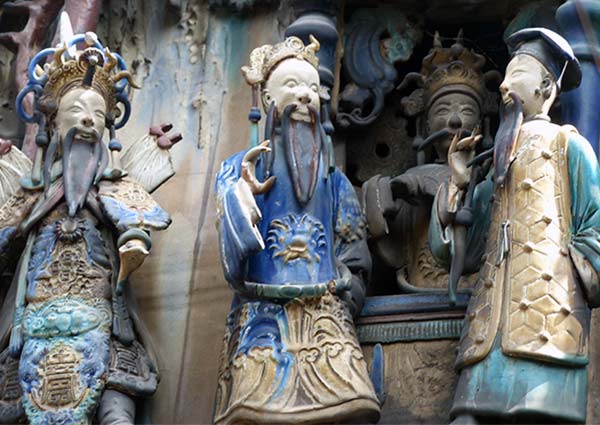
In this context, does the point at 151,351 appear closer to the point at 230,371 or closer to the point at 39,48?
the point at 230,371

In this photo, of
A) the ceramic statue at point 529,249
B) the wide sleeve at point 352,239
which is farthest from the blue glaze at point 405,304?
the ceramic statue at point 529,249

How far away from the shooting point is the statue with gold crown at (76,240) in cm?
862

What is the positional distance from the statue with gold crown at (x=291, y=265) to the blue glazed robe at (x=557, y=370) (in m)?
0.41

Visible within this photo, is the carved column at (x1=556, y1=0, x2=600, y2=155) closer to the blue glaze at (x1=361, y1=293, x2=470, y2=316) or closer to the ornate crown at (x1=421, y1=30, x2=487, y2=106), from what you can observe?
the ornate crown at (x1=421, y1=30, x2=487, y2=106)

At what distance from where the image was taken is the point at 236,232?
855cm

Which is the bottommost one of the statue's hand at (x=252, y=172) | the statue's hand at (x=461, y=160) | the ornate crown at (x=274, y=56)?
the statue's hand at (x=252, y=172)

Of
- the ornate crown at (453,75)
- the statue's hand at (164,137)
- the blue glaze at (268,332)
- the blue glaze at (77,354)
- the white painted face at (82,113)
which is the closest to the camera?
the blue glaze at (268,332)

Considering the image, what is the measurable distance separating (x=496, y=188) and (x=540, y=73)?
0.48 m

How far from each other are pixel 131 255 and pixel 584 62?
1950 mm

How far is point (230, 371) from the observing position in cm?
855

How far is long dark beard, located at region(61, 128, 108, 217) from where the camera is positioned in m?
8.98

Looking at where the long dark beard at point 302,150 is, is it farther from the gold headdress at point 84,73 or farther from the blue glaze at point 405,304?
the gold headdress at point 84,73

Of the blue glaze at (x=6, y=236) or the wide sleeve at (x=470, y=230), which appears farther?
the blue glaze at (x=6, y=236)

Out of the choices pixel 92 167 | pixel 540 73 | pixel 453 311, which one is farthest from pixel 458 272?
pixel 92 167
